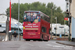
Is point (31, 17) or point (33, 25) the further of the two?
point (31, 17)

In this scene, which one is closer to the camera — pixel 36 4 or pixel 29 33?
pixel 29 33

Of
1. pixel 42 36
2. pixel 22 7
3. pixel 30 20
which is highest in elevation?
pixel 22 7

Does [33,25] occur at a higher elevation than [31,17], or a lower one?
lower

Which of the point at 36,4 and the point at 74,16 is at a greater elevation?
the point at 36,4

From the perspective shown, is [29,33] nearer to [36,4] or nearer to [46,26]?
[46,26]

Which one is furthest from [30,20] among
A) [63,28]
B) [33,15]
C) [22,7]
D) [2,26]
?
[22,7]

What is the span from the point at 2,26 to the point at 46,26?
34088 millimetres

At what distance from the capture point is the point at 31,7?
138 m

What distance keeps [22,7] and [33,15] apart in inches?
3707

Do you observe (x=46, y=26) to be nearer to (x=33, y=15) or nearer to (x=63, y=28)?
(x=33, y=15)

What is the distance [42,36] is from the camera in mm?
37094

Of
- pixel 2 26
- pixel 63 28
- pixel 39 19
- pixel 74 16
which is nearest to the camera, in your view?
pixel 74 16

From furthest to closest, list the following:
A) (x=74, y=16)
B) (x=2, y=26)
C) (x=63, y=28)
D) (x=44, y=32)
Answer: (x=63, y=28)
(x=2, y=26)
(x=44, y=32)
(x=74, y=16)

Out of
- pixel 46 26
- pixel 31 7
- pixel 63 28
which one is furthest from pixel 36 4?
pixel 46 26
